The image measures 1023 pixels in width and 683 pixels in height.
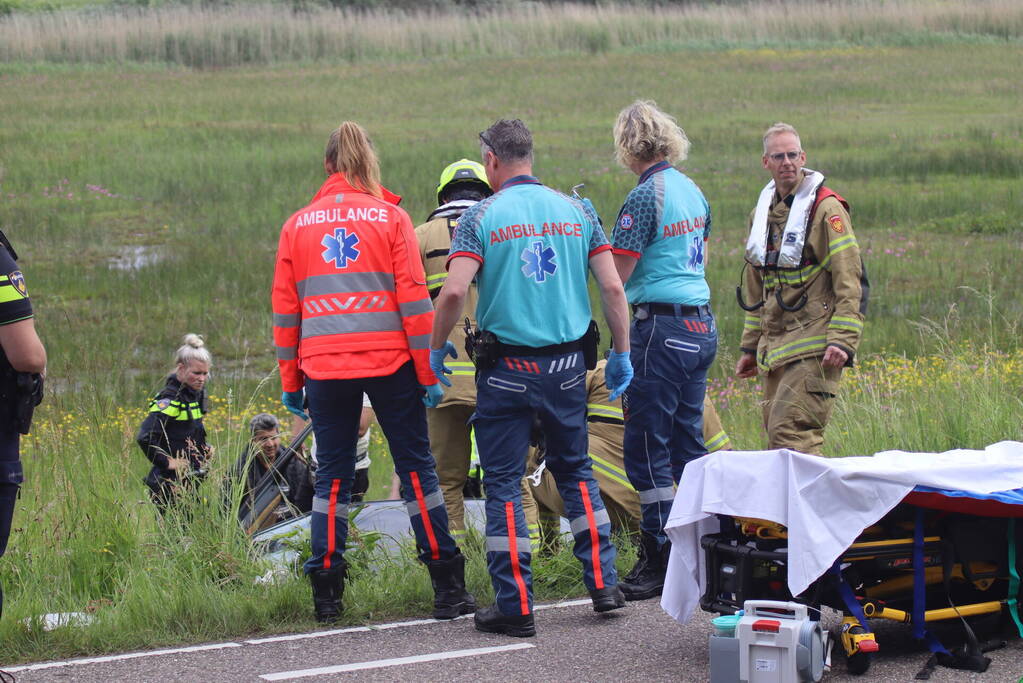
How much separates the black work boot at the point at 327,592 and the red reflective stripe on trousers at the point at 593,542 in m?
1.12

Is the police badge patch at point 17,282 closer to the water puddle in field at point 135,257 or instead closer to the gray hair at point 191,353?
the gray hair at point 191,353

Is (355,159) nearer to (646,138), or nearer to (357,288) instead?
(357,288)

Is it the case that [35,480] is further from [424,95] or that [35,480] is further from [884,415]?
[424,95]

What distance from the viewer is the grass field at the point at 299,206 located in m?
7.28

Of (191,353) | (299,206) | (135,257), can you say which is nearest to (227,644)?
(191,353)

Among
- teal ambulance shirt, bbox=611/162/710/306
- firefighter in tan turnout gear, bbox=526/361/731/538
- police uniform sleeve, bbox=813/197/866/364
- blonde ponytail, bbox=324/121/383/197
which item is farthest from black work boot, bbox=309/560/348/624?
police uniform sleeve, bbox=813/197/866/364

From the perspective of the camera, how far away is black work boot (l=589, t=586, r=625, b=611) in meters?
6.44

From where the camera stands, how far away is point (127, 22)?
44.6m

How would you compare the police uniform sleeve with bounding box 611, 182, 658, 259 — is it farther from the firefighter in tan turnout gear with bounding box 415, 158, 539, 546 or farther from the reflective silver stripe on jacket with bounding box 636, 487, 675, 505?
the reflective silver stripe on jacket with bounding box 636, 487, 675, 505

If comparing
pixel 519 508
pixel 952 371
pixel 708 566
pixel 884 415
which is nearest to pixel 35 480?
pixel 519 508

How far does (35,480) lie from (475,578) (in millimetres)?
2733

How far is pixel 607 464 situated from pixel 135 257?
14.2 m

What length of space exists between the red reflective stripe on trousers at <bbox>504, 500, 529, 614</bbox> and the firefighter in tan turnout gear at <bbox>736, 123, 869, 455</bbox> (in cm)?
215

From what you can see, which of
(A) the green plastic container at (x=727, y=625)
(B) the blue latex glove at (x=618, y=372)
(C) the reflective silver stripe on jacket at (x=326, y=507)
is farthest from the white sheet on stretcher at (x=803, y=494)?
(C) the reflective silver stripe on jacket at (x=326, y=507)
